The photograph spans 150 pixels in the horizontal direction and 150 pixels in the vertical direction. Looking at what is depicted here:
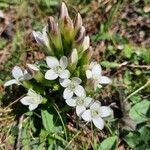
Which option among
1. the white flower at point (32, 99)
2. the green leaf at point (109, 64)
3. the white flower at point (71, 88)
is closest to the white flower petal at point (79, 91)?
the white flower at point (71, 88)

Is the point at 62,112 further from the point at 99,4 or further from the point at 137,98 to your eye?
the point at 99,4

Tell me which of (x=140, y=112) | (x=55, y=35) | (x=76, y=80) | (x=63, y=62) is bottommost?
(x=140, y=112)

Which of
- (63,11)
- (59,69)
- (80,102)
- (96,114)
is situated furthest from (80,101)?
(63,11)

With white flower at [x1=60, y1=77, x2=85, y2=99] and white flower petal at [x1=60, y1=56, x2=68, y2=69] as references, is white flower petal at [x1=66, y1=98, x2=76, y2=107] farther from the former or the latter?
white flower petal at [x1=60, y1=56, x2=68, y2=69]

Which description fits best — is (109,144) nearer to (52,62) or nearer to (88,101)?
(88,101)

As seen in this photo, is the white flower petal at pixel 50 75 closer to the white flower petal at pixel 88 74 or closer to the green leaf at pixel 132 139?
the white flower petal at pixel 88 74

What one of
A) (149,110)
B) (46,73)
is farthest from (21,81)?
(149,110)
